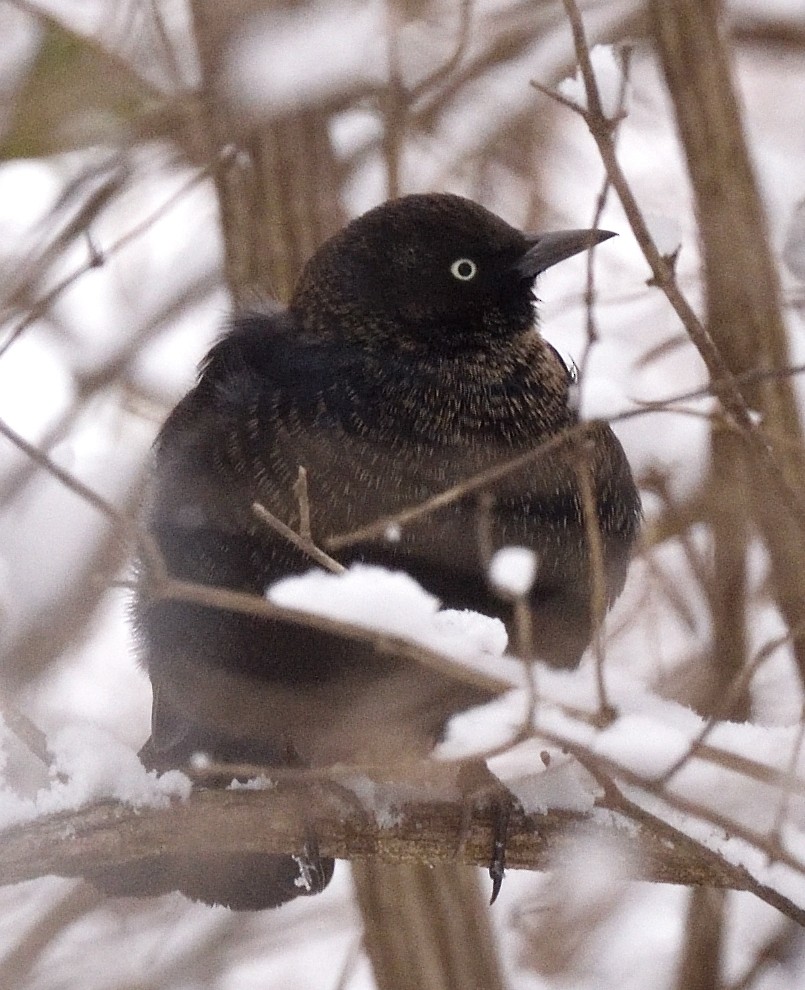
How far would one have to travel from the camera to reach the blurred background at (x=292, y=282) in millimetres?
3990

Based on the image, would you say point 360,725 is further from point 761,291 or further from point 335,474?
point 761,291

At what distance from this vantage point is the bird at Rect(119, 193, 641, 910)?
308 centimetres

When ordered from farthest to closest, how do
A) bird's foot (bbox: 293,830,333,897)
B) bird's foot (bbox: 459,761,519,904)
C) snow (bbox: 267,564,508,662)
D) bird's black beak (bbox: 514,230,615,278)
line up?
1. bird's black beak (bbox: 514,230,615,278)
2. bird's foot (bbox: 293,830,333,897)
3. bird's foot (bbox: 459,761,519,904)
4. snow (bbox: 267,564,508,662)

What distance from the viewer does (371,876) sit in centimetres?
401

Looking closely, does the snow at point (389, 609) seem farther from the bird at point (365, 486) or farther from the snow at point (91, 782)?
the snow at point (91, 782)

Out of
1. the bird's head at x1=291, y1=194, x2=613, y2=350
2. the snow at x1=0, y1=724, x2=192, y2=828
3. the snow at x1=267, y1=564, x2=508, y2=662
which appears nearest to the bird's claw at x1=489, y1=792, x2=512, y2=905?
the snow at x1=0, y1=724, x2=192, y2=828

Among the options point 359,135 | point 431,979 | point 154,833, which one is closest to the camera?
point 154,833

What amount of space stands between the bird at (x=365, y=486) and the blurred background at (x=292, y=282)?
29cm

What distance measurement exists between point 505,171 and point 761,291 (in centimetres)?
149

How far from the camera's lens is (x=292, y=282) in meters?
4.35

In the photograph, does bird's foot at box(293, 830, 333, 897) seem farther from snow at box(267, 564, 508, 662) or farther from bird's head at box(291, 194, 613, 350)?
bird's head at box(291, 194, 613, 350)

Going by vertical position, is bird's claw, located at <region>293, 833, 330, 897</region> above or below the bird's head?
below

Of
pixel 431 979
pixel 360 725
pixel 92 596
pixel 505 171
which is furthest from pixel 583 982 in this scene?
pixel 505 171

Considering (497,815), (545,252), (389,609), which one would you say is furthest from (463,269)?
(389,609)
